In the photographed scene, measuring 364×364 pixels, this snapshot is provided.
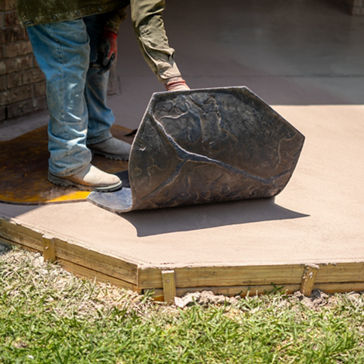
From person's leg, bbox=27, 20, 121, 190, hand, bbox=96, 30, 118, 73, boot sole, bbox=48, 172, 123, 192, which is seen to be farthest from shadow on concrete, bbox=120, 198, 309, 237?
hand, bbox=96, 30, 118, 73

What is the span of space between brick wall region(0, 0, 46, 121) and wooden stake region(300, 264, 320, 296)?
9.36 feet

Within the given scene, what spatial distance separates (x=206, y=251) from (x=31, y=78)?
258 centimetres

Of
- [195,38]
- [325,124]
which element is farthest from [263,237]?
[195,38]

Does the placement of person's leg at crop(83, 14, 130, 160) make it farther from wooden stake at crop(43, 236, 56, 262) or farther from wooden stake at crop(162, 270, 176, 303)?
wooden stake at crop(162, 270, 176, 303)

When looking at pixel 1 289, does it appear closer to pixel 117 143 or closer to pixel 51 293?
pixel 51 293

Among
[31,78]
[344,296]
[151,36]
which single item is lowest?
[344,296]

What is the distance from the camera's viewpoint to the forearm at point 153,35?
10.7 ft

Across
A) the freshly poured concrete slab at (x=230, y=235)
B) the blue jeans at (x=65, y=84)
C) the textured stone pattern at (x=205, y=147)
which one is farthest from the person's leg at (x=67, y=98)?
the textured stone pattern at (x=205, y=147)

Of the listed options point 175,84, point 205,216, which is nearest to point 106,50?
point 175,84

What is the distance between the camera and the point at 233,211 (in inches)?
141

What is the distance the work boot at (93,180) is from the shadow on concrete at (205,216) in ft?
0.89

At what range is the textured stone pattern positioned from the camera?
320 centimetres

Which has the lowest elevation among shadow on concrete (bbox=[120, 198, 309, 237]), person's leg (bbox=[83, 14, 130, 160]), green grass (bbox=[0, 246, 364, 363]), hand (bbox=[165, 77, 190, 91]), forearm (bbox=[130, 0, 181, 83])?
green grass (bbox=[0, 246, 364, 363])

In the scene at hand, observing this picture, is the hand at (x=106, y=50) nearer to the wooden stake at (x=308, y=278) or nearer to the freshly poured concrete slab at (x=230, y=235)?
the freshly poured concrete slab at (x=230, y=235)
